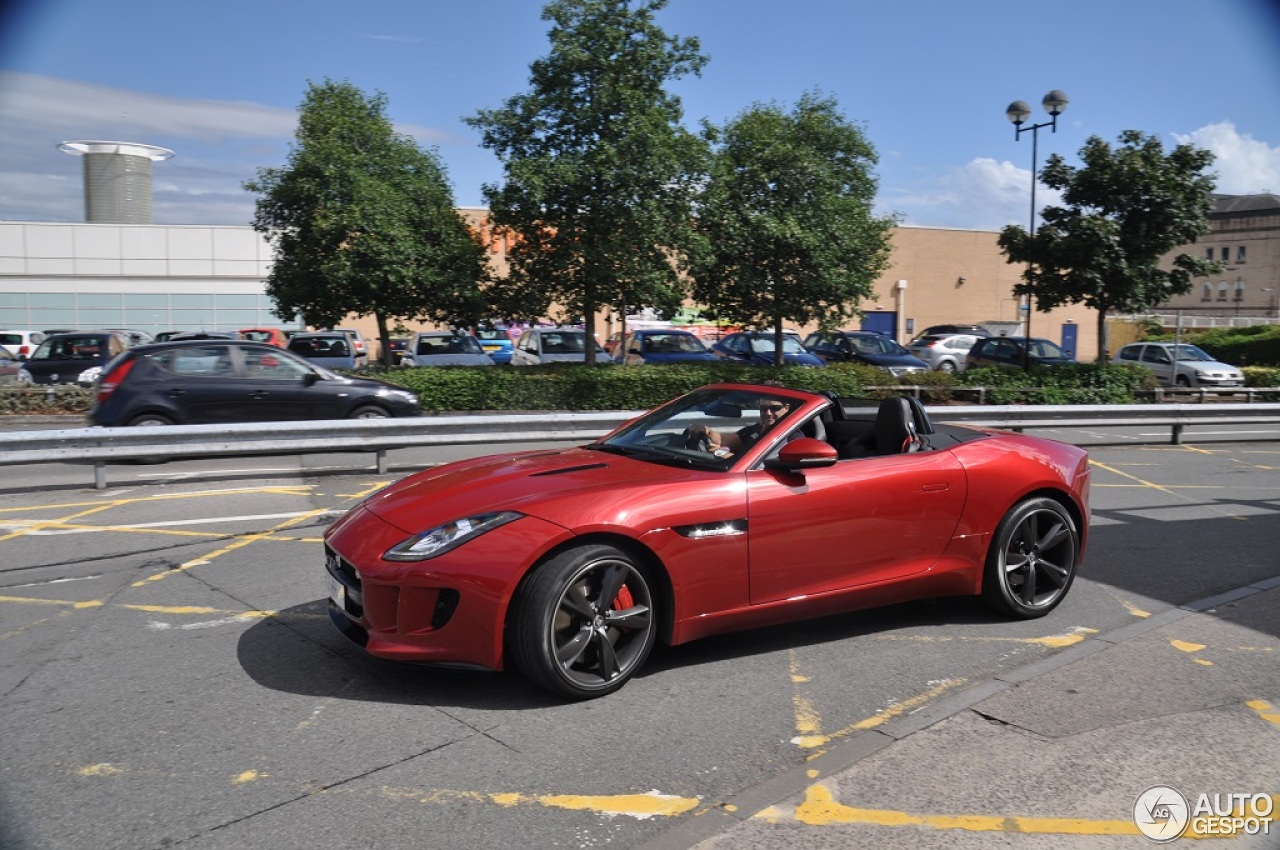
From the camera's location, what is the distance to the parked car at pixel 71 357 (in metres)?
21.8

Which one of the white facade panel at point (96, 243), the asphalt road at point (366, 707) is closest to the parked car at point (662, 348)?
the asphalt road at point (366, 707)

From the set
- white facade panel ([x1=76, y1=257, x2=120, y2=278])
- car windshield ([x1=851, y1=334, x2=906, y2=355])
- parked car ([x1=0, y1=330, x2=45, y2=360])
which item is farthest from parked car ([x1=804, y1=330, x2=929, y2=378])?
white facade panel ([x1=76, y1=257, x2=120, y2=278])

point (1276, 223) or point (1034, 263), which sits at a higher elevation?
point (1276, 223)

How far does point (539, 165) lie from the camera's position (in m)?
18.6

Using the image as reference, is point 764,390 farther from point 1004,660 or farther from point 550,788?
point 550,788

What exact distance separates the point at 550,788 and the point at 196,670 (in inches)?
84.7

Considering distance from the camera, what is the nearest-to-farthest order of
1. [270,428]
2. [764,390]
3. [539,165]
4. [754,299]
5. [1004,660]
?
[1004,660]
[764,390]
[270,428]
[539,165]
[754,299]

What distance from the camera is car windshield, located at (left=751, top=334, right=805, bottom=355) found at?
27.8 meters

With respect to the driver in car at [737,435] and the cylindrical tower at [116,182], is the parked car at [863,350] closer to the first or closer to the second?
the driver in car at [737,435]

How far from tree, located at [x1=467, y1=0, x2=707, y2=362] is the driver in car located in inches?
532

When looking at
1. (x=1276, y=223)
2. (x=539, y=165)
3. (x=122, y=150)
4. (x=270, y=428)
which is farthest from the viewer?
(x=1276, y=223)

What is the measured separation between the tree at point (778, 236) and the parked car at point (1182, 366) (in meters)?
11.0

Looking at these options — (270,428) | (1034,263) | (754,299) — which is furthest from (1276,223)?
(270,428)

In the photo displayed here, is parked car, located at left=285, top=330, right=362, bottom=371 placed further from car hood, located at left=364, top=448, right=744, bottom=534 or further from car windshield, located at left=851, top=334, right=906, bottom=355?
car hood, located at left=364, top=448, right=744, bottom=534
